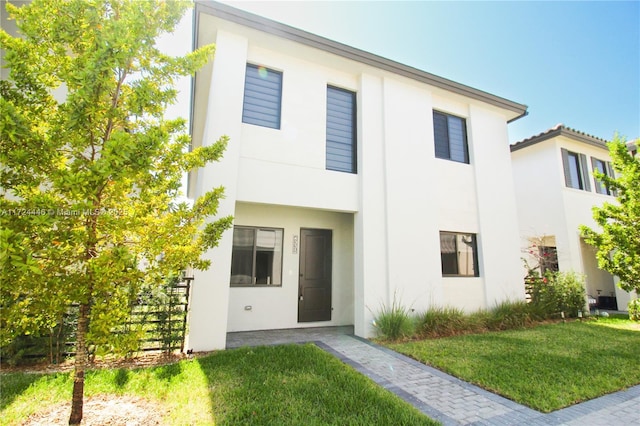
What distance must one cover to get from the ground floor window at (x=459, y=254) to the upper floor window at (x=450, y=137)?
273 cm

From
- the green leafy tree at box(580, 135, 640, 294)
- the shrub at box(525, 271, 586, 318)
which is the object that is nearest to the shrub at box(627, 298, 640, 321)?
the shrub at box(525, 271, 586, 318)

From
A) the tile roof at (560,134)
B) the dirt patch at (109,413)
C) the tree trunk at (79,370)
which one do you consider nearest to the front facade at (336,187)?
the dirt patch at (109,413)

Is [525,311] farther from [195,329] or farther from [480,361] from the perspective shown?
[195,329]

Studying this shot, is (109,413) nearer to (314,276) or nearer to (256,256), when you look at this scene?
(256,256)

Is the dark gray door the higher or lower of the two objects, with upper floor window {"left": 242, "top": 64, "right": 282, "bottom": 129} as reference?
lower

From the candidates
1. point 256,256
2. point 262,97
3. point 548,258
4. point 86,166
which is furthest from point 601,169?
point 86,166

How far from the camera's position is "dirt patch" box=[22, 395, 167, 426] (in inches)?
132

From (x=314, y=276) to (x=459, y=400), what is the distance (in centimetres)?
528

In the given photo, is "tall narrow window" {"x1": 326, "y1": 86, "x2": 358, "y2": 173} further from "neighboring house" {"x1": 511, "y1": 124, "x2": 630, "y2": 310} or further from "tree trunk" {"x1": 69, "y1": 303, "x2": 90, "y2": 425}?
"neighboring house" {"x1": 511, "y1": 124, "x2": 630, "y2": 310}

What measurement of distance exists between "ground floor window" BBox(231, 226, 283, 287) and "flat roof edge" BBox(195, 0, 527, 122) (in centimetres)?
515

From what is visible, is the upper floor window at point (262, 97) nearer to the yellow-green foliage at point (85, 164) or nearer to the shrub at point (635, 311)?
the yellow-green foliage at point (85, 164)

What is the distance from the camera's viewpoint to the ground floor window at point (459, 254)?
364 inches

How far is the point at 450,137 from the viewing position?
10.2 metres

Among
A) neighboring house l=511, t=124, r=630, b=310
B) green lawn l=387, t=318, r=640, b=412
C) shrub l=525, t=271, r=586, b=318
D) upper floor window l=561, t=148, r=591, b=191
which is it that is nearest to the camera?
green lawn l=387, t=318, r=640, b=412
